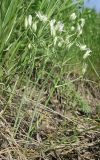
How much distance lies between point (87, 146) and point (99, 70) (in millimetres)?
1573

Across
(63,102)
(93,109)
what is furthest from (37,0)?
(93,109)

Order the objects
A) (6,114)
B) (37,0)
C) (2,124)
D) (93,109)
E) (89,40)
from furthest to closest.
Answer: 1. (89,40)
2. (93,109)
3. (37,0)
4. (6,114)
5. (2,124)

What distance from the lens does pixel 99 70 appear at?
12.3 ft

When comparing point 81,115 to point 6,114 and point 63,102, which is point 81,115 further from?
point 6,114

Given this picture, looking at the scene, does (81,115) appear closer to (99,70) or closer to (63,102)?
(63,102)

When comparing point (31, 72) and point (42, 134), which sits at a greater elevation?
point (31, 72)

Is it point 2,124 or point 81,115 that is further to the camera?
point 81,115

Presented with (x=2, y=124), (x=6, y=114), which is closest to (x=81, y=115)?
(x=6, y=114)

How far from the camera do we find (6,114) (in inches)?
87.2

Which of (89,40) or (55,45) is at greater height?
(55,45)

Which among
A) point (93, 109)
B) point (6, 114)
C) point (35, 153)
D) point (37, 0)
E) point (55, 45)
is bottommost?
point (93, 109)

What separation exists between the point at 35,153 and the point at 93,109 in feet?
3.44

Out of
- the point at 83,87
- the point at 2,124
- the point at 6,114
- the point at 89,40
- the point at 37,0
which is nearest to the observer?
the point at 2,124

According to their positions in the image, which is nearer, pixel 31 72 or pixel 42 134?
pixel 31 72
